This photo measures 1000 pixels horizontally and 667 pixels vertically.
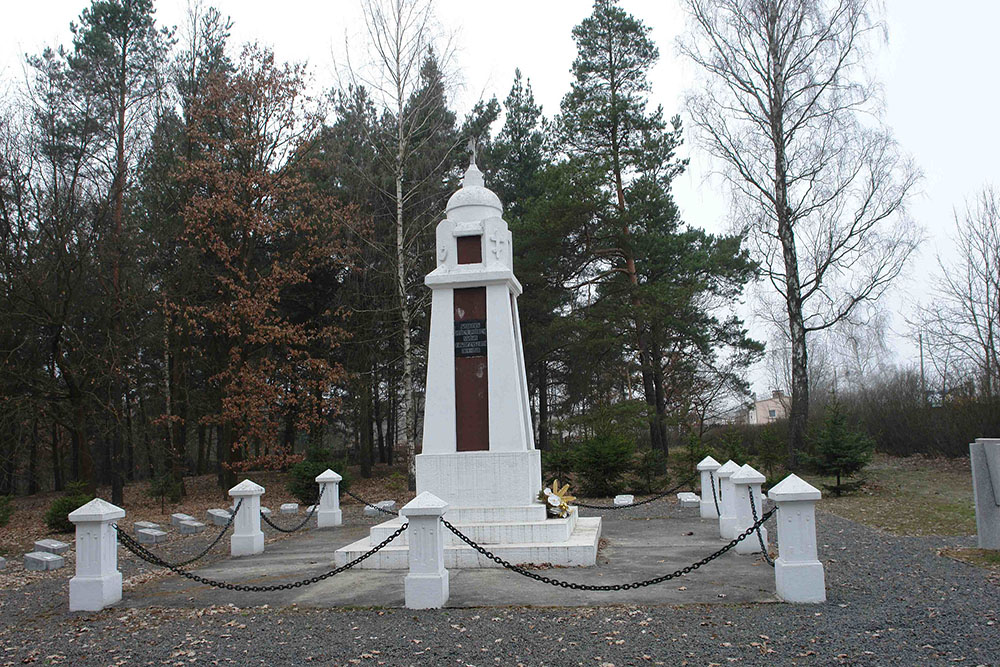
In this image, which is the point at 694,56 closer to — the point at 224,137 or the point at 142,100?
the point at 224,137

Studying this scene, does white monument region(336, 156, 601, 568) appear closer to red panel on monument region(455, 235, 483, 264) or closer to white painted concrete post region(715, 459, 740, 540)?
red panel on monument region(455, 235, 483, 264)

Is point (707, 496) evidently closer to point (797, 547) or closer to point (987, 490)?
point (987, 490)

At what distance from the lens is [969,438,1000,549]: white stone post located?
871 cm

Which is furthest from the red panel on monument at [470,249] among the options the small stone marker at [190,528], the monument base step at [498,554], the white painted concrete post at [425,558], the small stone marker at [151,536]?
the small stone marker at [190,528]

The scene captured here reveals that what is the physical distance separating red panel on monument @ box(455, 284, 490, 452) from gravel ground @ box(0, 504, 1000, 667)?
3197 mm

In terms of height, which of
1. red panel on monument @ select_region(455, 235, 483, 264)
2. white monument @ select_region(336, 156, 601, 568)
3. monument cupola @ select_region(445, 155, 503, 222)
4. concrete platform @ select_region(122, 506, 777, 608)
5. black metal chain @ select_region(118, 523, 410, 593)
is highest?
monument cupola @ select_region(445, 155, 503, 222)

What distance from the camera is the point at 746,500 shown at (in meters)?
9.47

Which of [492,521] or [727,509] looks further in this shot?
[727,509]

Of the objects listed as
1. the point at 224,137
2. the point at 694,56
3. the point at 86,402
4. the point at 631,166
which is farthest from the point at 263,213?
the point at 694,56

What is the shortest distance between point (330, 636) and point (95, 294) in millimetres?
15840

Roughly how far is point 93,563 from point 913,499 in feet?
48.8

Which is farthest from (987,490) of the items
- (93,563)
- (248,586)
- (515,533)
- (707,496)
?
(93,563)

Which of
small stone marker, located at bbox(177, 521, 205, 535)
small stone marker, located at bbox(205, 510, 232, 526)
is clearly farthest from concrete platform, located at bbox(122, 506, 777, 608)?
small stone marker, located at bbox(205, 510, 232, 526)

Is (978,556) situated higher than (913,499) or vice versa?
(978,556)
